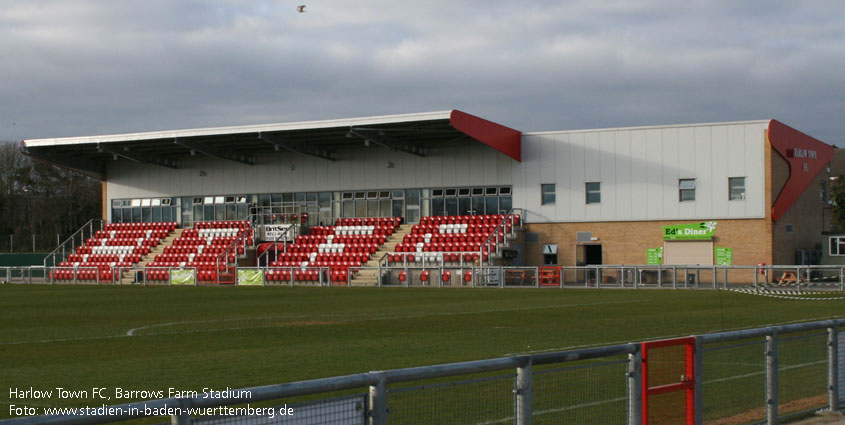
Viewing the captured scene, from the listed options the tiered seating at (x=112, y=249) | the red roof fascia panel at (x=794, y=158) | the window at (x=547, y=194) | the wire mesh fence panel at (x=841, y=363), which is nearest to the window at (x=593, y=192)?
the window at (x=547, y=194)

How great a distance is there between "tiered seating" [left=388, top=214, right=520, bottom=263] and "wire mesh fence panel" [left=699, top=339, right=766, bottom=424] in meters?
36.2

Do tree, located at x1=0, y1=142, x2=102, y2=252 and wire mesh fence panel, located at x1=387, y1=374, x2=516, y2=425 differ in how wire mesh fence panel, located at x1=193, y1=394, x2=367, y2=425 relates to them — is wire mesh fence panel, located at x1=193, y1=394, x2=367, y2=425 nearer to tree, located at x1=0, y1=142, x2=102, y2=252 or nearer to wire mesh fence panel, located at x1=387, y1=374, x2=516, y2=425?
wire mesh fence panel, located at x1=387, y1=374, x2=516, y2=425

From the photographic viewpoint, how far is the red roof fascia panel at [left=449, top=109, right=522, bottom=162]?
4688cm

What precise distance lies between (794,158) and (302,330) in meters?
36.1

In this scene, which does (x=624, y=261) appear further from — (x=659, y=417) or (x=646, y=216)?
(x=659, y=417)

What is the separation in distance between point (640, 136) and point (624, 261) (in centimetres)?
660

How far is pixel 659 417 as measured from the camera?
850 centimetres

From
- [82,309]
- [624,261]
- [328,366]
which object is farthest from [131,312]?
[624,261]

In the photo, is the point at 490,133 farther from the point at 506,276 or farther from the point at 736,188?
the point at 736,188

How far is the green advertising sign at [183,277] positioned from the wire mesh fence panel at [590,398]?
43798mm

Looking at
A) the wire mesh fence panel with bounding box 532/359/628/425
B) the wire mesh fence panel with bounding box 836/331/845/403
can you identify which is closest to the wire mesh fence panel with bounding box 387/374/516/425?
the wire mesh fence panel with bounding box 532/359/628/425

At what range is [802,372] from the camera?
33.9 ft

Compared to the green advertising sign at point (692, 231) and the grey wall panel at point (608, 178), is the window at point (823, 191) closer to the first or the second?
the green advertising sign at point (692, 231)

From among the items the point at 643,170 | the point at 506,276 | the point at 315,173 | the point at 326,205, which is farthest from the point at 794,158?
the point at 315,173
